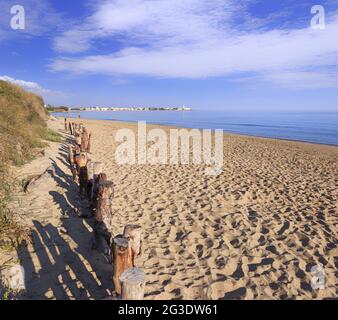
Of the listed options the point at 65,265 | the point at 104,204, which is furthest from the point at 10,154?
the point at 65,265

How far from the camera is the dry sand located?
4.36m

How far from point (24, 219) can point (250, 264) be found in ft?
15.6

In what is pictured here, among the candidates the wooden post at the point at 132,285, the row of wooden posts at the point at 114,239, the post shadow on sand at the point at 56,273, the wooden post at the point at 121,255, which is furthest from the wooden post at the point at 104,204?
the wooden post at the point at 132,285

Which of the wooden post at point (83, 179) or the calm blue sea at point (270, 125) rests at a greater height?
the calm blue sea at point (270, 125)

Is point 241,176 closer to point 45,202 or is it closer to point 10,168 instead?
point 45,202

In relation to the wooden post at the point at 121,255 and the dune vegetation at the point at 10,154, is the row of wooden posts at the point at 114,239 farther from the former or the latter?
the dune vegetation at the point at 10,154

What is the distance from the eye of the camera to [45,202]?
7.21 meters

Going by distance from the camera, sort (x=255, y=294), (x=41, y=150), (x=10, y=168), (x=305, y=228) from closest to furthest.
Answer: (x=255, y=294) → (x=305, y=228) → (x=10, y=168) → (x=41, y=150)

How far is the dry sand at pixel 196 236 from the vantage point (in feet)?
14.3

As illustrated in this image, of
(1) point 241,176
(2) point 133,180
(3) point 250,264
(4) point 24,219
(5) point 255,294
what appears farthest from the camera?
(1) point 241,176

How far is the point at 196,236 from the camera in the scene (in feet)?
19.7

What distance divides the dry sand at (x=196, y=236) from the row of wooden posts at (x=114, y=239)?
0.36m

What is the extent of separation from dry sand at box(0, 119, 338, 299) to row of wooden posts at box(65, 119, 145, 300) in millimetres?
358
